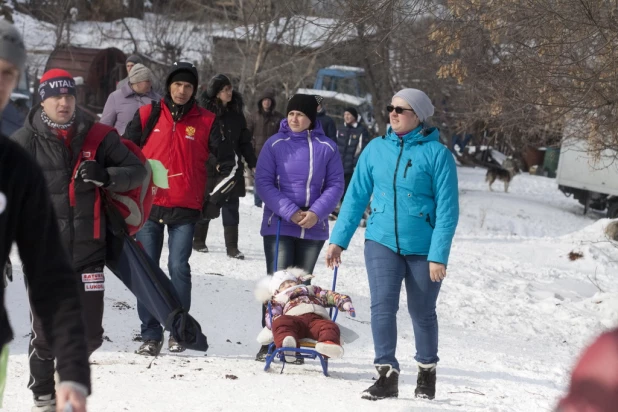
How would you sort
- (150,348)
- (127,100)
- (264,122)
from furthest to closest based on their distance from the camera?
1. (264,122)
2. (127,100)
3. (150,348)

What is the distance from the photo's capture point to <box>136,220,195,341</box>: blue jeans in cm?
683

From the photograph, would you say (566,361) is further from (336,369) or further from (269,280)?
(269,280)

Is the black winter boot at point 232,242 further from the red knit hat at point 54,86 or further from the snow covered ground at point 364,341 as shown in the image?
the red knit hat at point 54,86

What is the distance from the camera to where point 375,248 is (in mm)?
6141

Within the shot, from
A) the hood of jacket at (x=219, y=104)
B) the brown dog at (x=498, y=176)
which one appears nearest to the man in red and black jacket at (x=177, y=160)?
the hood of jacket at (x=219, y=104)

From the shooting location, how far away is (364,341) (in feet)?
26.7

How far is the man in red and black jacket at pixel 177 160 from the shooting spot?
271 inches

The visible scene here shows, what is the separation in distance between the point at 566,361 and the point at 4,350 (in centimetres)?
678

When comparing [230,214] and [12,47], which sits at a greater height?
[12,47]

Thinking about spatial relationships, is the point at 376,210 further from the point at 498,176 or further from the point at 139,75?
the point at 498,176

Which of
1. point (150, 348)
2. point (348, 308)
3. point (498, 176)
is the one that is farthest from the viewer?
point (498, 176)

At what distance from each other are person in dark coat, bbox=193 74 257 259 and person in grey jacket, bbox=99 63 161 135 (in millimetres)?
631

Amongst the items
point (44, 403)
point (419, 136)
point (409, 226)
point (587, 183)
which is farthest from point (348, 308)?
point (587, 183)

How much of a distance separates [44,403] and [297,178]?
2.92 m
